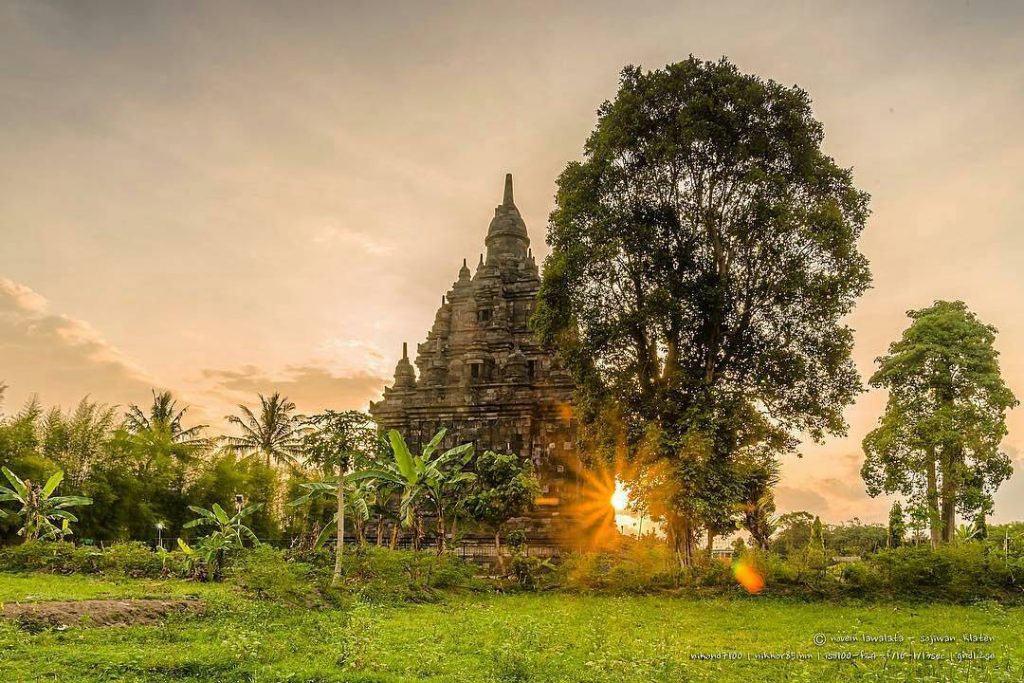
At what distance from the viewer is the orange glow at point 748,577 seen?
17.5m

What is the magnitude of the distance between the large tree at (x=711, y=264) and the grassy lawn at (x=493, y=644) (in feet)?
20.4

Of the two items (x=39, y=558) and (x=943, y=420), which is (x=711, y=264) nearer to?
(x=943, y=420)

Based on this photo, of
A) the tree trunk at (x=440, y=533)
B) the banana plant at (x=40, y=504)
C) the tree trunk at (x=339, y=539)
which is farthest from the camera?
the banana plant at (x=40, y=504)

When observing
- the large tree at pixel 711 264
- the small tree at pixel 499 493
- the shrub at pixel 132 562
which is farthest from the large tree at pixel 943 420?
the shrub at pixel 132 562

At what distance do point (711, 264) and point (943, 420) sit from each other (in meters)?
11.7

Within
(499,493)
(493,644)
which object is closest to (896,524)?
(499,493)

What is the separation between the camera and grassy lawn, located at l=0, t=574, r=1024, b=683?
828 centimetres

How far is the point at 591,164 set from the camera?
21359 millimetres

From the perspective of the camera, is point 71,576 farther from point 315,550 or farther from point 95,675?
point 95,675

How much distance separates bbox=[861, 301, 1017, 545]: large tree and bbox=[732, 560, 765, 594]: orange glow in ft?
38.4

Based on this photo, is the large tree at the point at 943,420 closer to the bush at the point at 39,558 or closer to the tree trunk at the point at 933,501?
the tree trunk at the point at 933,501

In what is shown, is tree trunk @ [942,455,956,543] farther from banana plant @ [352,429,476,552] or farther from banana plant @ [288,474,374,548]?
banana plant @ [288,474,374,548]

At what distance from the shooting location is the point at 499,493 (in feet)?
64.9

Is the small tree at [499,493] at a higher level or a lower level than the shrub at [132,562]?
higher
